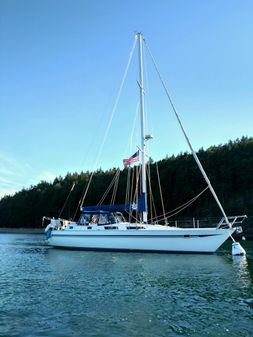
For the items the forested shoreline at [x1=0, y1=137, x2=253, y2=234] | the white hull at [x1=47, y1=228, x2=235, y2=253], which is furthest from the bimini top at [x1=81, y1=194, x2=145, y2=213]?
the forested shoreline at [x1=0, y1=137, x2=253, y2=234]

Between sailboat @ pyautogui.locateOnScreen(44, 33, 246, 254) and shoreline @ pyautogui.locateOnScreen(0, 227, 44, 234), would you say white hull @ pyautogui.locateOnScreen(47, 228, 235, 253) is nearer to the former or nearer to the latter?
sailboat @ pyautogui.locateOnScreen(44, 33, 246, 254)

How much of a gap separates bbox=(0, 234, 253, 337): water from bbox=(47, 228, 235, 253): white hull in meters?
6.62

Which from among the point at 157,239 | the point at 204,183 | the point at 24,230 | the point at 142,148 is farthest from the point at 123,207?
the point at 24,230

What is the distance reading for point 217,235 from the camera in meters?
37.1

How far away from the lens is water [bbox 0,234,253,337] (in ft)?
Answer: 43.4

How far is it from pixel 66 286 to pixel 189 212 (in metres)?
82.6

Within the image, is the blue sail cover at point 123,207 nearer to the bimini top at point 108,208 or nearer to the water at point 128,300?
the bimini top at point 108,208

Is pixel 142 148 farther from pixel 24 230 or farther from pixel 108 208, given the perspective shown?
pixel 24 230

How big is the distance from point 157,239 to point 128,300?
21232 mm

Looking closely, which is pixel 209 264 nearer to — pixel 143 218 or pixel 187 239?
pixel 187 239

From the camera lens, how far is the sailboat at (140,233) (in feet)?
123

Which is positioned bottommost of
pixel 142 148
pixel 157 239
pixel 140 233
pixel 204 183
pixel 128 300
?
pixel 128 300

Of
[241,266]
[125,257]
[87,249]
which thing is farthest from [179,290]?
[87,249]

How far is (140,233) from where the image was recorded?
39.4 metres
